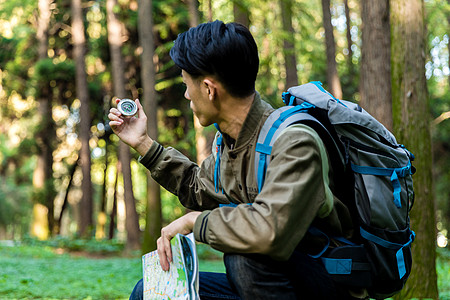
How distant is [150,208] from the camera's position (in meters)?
11.9

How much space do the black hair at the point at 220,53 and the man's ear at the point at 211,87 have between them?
0.03 metres

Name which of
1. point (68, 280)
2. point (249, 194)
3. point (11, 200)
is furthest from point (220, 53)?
point (11, 200)

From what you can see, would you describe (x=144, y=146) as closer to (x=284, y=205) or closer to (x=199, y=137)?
(x=284, y=205)

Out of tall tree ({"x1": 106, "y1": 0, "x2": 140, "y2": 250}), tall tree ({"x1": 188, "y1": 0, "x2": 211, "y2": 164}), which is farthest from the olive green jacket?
tall tree ({"x1": 106, "y1": 0, "x2": 140, "y2": 250})

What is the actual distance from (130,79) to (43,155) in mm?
4790

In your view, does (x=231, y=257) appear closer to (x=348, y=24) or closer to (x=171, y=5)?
(x=171, y=5)

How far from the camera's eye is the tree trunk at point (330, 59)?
13875 mm

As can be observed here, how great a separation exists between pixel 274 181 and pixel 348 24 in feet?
58.8

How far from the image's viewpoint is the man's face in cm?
219

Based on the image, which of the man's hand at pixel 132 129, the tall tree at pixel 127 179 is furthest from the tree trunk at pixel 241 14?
the man's hand at pixel 132 129

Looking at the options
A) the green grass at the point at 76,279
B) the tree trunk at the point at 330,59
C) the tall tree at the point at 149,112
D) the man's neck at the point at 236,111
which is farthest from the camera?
the tree trunk at the point at 330,59

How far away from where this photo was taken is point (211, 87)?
2.15 metres

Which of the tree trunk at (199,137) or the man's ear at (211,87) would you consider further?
the tree trunk at (199,137)

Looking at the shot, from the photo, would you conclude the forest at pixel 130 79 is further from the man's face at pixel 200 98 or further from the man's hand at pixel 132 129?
the man's face at pixel 200 98
